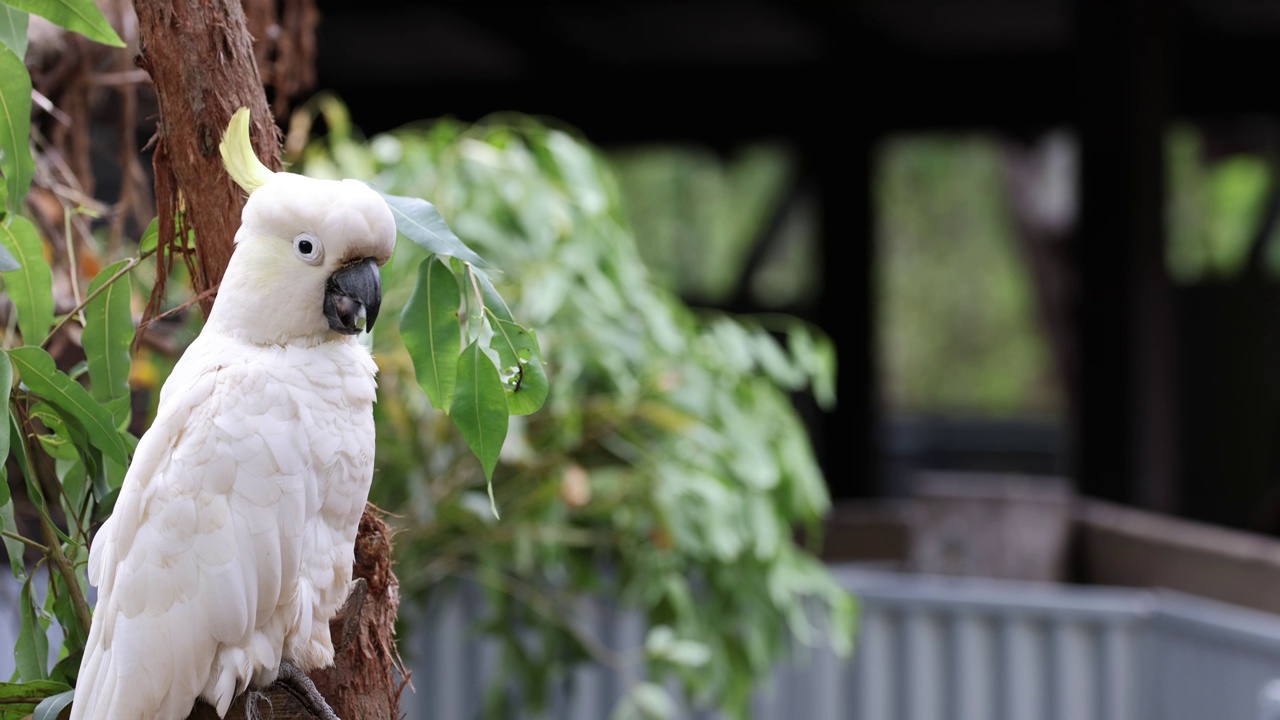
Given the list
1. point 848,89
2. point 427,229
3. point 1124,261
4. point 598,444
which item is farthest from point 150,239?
point 848,89

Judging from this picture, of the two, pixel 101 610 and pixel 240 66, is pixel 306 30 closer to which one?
pixel 240 66

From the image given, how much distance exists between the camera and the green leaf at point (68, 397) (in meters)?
0.75

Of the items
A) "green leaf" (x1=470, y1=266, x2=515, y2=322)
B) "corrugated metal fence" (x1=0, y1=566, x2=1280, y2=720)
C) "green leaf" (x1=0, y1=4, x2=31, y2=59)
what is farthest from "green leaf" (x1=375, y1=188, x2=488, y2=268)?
"corrugated metal fence" (x1=0, y1=566, x2=1280, y2=720)

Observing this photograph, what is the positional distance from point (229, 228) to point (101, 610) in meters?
0.24

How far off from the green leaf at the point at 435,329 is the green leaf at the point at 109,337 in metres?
0.23

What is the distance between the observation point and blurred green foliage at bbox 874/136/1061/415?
925 cm

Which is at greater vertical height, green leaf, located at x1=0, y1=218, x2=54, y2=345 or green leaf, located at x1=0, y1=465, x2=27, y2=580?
green leaf, located at x1=0, y1=218, x2=54, y2=345

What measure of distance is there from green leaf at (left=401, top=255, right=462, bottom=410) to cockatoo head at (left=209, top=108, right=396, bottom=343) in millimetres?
47

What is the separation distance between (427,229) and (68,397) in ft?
0.84

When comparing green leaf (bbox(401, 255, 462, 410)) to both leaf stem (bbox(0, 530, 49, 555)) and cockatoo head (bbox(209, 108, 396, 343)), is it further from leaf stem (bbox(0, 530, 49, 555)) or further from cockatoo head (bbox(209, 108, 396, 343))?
leaf stem (bbox(0, 530, 49, 555))

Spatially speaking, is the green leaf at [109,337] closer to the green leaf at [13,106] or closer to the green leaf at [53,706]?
the green leaf at [13,106]

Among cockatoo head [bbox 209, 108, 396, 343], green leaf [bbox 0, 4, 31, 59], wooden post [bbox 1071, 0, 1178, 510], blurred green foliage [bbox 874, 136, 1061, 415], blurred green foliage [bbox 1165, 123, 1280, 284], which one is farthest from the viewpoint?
blurred green foliage [bbox 874, 136, 1061, 415]

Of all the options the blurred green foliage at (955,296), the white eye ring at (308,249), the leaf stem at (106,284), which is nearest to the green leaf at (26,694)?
the leaf stem at (106,284)

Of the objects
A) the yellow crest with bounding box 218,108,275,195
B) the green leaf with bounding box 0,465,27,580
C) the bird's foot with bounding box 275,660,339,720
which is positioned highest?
the yellow crest with bounding box 218,108,275,195
